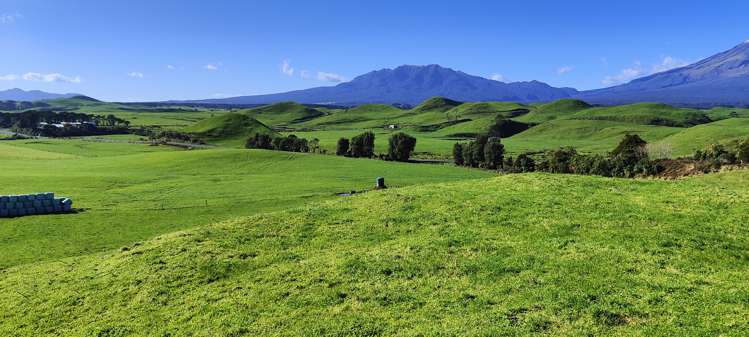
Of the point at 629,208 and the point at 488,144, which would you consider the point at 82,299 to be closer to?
the point at 629,208

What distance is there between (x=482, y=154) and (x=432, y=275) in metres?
110

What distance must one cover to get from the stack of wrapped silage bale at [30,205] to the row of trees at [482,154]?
9349 cm

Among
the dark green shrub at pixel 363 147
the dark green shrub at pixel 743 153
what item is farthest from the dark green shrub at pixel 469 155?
the dark green shrub at pixel 743 153

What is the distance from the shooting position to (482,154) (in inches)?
4934

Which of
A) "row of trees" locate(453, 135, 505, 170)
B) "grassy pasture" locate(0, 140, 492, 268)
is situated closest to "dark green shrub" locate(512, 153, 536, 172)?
"row of trees" locate(453, 135, 505, 170)

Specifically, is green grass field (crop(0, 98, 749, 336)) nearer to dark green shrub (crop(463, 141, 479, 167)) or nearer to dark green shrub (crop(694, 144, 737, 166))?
dark green shrub (crop(694, 144, 737, 166))

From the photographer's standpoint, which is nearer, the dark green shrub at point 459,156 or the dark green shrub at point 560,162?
the dark green shrub at point 560,162

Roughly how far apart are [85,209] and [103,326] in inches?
1636

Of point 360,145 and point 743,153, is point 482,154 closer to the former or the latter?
point 360,145

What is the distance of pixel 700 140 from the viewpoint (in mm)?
153125

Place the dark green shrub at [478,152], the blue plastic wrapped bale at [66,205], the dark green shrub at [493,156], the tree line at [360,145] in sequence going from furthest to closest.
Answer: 1. the tree line at [360,145]
2. the dark green shrub at [478,152]
3. the dark green shrub at [493,156]
4. the blue plastic wrapped bale at [66,205]

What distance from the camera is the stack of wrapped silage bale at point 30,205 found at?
154 ft

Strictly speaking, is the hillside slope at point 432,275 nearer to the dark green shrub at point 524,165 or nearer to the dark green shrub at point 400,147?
the dark green shrub at point 524,165

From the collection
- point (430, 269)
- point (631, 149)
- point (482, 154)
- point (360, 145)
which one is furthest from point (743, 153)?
point (360, 145)
